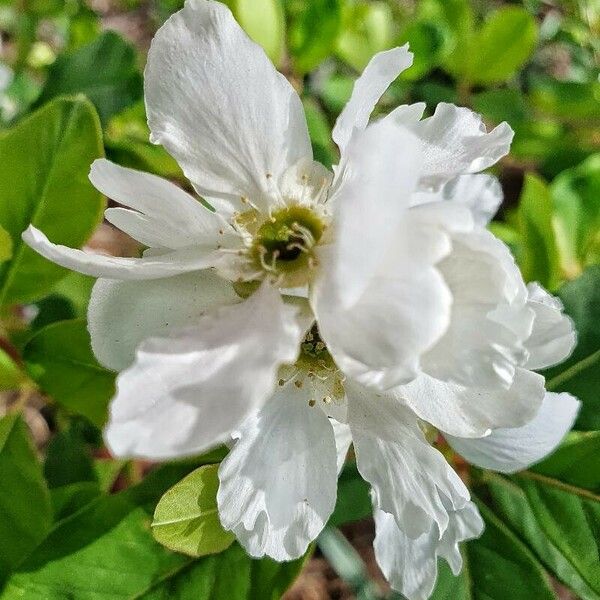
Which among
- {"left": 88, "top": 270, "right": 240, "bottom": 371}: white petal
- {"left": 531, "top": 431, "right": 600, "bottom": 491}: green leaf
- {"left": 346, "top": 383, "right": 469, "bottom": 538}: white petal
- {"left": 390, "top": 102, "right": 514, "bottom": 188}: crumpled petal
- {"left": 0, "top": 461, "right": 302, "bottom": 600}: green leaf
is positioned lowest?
{"left": 0, "top": 461, "right": 302, "bottom": 600}: green leaf

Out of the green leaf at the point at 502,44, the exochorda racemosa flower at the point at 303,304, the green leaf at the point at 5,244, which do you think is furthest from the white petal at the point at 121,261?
the green leaf at the point at 502,44

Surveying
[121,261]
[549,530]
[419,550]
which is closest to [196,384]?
[121,261]

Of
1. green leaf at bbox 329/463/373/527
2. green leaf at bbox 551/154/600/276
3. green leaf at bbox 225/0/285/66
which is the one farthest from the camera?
green leaf at bbox 551/154/600/276

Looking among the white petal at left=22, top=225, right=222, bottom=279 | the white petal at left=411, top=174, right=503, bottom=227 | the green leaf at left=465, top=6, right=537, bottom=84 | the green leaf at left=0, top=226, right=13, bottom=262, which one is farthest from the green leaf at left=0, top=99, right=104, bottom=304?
the green leaf at left=465, top=6, right=537, bottom=84

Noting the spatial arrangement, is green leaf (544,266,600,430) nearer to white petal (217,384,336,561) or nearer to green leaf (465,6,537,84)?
white petal (217,384,336,561)

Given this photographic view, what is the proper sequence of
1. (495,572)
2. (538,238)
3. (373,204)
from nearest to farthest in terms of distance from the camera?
(373,204), (495,572), (538,238)

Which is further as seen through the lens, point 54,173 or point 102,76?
point 102,76

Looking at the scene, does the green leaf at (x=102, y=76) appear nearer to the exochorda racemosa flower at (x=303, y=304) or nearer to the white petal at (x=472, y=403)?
the exochorda racemosa flower at (x=303, y=304)

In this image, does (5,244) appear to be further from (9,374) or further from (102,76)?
(102,76)
